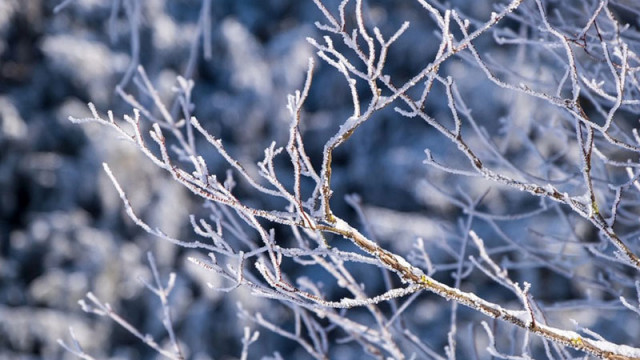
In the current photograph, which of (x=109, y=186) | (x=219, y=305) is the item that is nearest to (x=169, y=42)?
(x=109, y=186)

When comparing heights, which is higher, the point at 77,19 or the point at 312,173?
the point at 77,19

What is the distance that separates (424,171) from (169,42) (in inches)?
110

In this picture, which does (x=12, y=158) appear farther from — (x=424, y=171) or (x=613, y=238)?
(x=613, y=238)

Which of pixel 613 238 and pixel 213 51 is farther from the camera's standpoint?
pixel 213 51

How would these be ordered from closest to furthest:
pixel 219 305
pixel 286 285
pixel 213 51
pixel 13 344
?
pixel 286 285 → pixel 13 344 → pixel 219 305 → pixel 213 51

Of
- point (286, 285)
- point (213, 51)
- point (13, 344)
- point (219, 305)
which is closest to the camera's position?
point (286, 285)

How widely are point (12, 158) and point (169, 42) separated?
1854mm

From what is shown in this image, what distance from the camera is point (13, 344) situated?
20.6 feet

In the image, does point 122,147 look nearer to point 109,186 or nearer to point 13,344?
point 109,186

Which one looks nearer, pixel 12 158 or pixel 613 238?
pixel 613 238

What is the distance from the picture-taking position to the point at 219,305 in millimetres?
6688

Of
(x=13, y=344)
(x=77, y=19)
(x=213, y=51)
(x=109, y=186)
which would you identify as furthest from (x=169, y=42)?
(x=13, y=344)

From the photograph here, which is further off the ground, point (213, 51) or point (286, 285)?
point (213, 51)

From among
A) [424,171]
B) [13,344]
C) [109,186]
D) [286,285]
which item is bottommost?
[286,285]
